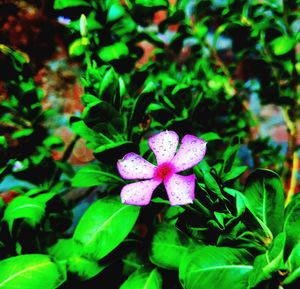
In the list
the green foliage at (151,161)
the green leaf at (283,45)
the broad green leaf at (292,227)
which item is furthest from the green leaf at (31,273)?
the green leaf at (283,45)

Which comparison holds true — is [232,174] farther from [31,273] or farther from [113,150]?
[31,273]

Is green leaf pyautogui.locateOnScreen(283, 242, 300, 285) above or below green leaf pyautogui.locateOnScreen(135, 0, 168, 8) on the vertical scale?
below

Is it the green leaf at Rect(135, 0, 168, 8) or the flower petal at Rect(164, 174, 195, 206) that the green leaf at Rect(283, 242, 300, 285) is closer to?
the flower petal at Rect(164, 174, 195, 206)

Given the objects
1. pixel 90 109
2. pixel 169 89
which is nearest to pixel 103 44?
pixel 169 89

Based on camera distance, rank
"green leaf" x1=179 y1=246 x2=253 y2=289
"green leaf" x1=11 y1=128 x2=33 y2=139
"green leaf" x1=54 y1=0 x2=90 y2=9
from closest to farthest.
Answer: "green leaf" x1=179 y1=246 x2=253 y2=289 → "green leaf" x1=54 y1=0 x2=90 y2=9 → "green leaf" x1=11 y1=128 x2=33 y2=139

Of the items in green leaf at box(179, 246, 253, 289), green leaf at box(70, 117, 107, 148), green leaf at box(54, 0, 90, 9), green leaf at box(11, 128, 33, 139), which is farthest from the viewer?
green leaf at box(11, 128, 33, 139)

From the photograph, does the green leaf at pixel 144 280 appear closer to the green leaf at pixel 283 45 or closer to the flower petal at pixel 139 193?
the flower petal at pixel 139 193

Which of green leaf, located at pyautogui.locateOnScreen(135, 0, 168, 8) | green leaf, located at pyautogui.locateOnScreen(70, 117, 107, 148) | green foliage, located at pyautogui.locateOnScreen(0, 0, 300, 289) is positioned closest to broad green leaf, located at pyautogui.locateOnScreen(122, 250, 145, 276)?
green foliage, located at pyautogui.locateOnScreen(0, 0, 300, 289)
